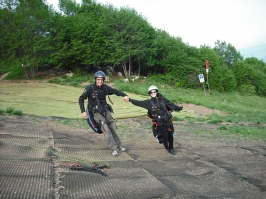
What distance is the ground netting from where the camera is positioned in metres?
Answer: 4.68

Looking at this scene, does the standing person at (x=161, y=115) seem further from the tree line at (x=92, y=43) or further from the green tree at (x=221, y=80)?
the green tree at (x=221, y=80)

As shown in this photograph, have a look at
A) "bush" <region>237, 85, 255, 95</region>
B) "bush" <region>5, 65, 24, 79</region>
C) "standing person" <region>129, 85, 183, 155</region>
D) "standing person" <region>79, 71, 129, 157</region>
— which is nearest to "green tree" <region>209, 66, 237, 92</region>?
"bush" <region>237, 85, 255, 95</region>

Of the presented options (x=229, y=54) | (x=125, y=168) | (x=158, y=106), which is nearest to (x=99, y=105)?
(x=158, y=106)

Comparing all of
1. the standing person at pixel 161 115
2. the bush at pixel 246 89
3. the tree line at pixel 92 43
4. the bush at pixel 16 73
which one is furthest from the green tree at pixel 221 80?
the standing person at pixel 161 115

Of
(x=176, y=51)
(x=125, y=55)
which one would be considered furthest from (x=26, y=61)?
(x=176, y=51)

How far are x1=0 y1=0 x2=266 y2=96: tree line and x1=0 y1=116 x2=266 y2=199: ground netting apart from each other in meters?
27.0

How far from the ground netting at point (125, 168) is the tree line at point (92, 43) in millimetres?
27031

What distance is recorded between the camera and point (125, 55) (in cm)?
3734

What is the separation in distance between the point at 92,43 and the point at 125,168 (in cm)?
3254

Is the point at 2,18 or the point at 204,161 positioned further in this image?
the point at 2,18

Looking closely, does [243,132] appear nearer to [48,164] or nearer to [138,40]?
[48,164]

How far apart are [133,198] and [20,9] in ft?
110

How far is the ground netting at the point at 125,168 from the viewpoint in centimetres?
468

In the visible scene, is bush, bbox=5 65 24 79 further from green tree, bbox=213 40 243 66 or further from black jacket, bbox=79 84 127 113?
green tree, bbox=213 40 243 66
